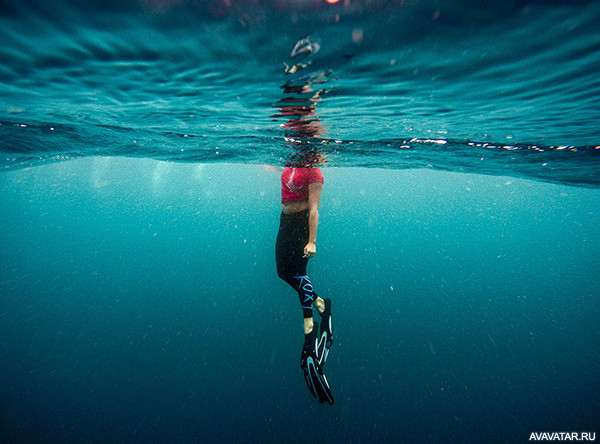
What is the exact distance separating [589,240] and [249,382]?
138m

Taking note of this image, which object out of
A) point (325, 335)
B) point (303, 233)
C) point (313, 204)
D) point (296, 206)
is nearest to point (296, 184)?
point (296, 206)

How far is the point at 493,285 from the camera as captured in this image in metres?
42.7

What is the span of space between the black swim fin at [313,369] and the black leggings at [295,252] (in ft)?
1.46

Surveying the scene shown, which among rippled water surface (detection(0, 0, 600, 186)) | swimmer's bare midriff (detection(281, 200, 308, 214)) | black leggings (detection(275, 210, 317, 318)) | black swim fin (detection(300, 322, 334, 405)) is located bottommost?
black swim fin (detection(300, 322, 334, 405))

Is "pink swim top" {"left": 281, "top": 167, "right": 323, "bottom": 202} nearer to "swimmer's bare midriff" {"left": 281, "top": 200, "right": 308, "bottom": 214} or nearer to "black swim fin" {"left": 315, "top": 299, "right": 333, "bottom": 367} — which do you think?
"swimmer's bare midriff" {"left": 281, "top": 200, "right": 308, "bottom": 214}

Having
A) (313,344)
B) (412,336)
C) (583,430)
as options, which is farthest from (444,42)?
(412,336)

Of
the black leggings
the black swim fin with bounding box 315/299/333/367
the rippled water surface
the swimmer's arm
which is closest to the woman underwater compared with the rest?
the black leggings

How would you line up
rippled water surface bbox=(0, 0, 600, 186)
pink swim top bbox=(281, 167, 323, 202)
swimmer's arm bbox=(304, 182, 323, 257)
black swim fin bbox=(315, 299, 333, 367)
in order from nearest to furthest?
rippled water surface bbox=(0, 0, 600, 186), swimmer's arm bbox=(304, 182, 323, 257), pink swim top bbox=(281, 167, 323, 202), black swim fin bbox=(315, 299, 333, 367)

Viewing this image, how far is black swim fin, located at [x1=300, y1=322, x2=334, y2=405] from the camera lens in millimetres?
3795

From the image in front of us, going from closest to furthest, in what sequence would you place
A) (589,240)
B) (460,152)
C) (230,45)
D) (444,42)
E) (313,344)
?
1. (444,42)
2. (230,45)
3. (313,344)
4. (460,152)
5. (589,240)

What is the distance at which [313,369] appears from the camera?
379 centimetres

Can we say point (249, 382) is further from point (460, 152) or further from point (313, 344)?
point (460, 152)

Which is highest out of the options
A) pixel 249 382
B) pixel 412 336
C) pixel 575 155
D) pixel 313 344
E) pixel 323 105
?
pixel 323 105

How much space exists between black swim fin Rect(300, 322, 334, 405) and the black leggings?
1.46 feet
